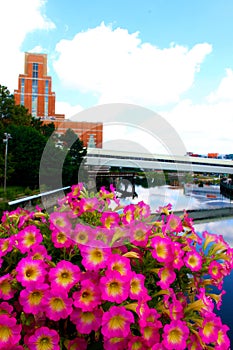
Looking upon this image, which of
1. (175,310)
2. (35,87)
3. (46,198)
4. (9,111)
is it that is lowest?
(46,198)

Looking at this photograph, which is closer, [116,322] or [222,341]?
[116,322]

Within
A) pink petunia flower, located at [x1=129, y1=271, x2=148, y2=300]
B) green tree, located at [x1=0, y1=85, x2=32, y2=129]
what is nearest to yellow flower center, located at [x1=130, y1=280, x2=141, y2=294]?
pink petunia flower, located at [x1=129, y1=271, x2=148, y2=300]

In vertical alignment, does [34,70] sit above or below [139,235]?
above

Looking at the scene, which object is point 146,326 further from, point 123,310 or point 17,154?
point 17,154

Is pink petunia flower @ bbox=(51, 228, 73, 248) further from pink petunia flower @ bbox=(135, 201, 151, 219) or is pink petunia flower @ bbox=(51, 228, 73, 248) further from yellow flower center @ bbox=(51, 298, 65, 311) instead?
pink petunia flower @ bbox=(135, 201, 151, 219)

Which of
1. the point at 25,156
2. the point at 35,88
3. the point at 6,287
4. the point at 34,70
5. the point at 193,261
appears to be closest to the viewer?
the point at 6,287

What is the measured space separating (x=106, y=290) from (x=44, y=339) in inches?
7.9

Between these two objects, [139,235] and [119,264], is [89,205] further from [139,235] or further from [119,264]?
[119,264]

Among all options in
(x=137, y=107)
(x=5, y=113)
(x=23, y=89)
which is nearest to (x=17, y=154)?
(x=5, y=113)

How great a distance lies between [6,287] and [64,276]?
0.18 meters

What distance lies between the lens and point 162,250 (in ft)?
3.03

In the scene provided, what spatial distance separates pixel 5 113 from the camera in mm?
22547

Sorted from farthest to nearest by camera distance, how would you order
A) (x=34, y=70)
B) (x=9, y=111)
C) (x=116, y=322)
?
(x=34, y=70)
(x=9, y=111)
(x=116, y=322)

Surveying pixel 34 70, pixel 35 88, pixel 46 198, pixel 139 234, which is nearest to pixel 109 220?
pixel 139 234
